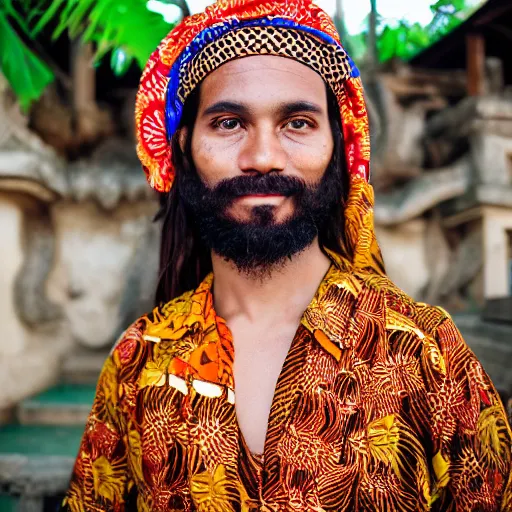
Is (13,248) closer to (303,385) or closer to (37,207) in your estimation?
(37,207)

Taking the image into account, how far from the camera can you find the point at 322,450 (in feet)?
3.22

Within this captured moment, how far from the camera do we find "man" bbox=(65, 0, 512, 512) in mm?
987

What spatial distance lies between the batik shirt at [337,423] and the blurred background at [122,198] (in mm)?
2730

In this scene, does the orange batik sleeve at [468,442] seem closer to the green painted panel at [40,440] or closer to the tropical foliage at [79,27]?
the tropical foliage at [79,27]

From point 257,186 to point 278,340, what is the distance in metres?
0.37

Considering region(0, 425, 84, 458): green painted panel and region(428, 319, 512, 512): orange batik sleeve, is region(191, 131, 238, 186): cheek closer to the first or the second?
region(428, 319, 512, 512): orange batik sleeve

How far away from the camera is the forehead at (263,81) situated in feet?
3.73

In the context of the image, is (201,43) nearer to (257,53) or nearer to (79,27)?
(257,53)

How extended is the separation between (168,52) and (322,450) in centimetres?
105

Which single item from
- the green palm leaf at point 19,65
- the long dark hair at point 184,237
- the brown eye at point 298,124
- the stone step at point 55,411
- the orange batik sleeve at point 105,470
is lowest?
the stone step at point 55,411

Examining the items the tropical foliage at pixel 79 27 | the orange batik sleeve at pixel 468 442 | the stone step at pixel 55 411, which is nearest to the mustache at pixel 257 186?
the orange batik sleeve at pixel 468 442

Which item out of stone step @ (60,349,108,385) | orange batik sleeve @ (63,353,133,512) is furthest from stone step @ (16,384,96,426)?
orange batik sleeve @ (63,353,133,512)

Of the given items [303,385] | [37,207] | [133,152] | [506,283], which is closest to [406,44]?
[506,283]

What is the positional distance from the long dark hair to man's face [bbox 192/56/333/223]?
141 millimetres
